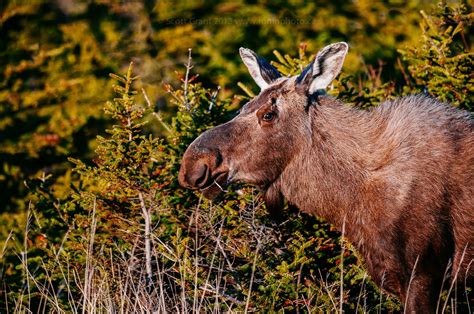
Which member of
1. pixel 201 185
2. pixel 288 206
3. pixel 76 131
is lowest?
pixel 76 131

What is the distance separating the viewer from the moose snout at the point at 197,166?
6.28 m

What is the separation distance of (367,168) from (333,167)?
28cm

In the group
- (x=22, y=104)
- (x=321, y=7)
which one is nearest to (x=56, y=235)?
(x=22, y=104)

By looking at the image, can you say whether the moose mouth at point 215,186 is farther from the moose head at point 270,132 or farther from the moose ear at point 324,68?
the moose ear at point 324,68

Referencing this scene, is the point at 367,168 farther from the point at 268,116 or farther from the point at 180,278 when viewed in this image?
the point at 180,278

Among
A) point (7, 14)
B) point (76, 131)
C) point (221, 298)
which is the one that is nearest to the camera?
point (221, 298)

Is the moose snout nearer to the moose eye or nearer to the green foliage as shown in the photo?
the moose eye

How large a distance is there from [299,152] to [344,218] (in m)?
0.68

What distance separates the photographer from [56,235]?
8.00 m


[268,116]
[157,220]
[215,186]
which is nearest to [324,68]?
[268,116]

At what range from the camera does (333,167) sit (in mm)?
6645

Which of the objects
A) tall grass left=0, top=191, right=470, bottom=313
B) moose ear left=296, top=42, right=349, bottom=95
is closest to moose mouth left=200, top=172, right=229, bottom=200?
tall grass left=0, top=191, right=470, bottom=313

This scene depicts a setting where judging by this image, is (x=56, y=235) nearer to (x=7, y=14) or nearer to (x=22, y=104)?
(x=22, y=104)

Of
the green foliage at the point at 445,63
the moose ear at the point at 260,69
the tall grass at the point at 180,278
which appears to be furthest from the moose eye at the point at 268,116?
the green foliage at the point at 445,63
